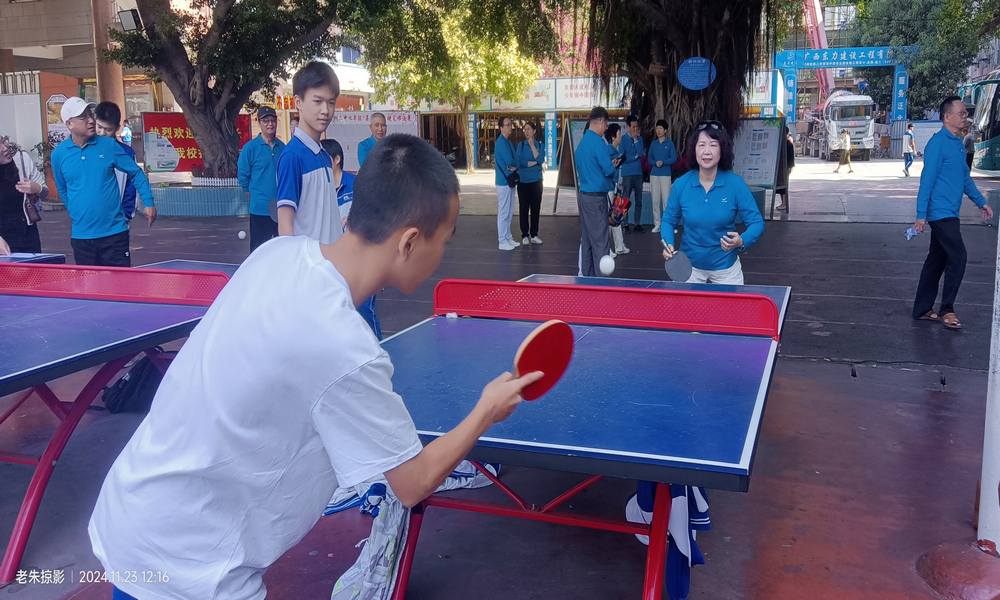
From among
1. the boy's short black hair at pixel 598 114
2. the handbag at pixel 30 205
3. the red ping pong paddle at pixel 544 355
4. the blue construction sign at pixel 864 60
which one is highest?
the blue construction sign at pixel 864 60

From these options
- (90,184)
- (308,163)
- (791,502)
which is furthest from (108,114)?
(791,502)

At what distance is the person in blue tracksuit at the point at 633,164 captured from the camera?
1293cm

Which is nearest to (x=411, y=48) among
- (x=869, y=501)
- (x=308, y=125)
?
(x=308, y=125)

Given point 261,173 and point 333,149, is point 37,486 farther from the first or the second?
point 261,173

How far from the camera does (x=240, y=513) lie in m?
1.49

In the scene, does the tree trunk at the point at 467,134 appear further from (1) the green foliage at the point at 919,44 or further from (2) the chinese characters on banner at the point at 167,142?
(1) the green foliage at the point at 919,44

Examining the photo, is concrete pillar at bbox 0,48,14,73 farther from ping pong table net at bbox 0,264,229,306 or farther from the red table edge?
the red table edge

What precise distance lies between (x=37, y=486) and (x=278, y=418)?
8.60ft

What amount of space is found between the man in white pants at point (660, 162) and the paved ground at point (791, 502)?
6.18 metres

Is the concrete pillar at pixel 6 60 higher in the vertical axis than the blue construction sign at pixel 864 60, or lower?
lower

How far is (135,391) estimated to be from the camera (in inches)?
208

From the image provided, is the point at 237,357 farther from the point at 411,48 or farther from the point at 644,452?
the point at 411,48

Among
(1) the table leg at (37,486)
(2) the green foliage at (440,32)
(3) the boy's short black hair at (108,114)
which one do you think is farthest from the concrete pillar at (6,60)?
(1) the table leg at (37,486)

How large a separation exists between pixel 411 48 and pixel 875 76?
36616mm
